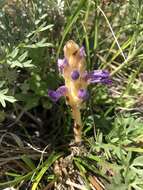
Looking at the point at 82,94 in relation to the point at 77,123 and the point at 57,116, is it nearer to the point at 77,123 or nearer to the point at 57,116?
the point at 77,123

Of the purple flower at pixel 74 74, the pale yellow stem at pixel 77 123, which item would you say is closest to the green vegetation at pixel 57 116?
the pale yellow stem at pixel 77 123

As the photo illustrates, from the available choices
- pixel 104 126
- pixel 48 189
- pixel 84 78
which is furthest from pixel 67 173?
pixel 84 78

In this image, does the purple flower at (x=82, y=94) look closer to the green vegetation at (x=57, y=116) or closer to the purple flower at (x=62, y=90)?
the purple flower at (x=62, y=90)

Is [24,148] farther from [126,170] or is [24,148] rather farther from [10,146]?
[126,170]

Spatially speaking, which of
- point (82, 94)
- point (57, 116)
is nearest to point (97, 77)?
point (82, 94)

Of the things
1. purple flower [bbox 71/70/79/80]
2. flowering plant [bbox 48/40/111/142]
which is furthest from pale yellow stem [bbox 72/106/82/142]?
purple flower [bbox 71/70/79/80]

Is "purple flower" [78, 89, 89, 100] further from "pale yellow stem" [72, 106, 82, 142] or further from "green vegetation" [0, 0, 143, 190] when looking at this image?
"green vegetation" [0, 0, 143, 190]

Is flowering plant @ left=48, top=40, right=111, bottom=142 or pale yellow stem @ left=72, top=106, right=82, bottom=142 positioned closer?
flowering plant @ left=48, top=40, right=111, bottom=142
